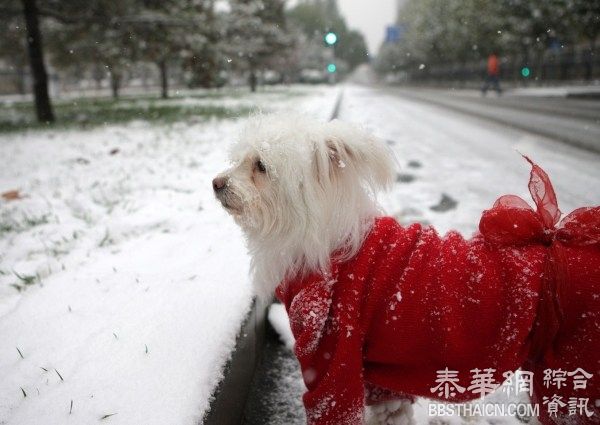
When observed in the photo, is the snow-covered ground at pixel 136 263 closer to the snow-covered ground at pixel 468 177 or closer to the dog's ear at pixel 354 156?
the snow-covered ground at pixel 468 177

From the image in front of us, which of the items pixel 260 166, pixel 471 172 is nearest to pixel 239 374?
pixel 260 166

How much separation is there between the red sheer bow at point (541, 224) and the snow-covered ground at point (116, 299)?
1317 mm

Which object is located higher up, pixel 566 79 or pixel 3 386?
pixel 566 79

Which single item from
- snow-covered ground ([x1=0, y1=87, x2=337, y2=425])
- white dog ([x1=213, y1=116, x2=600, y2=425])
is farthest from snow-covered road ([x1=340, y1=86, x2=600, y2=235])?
snow-covered ground ([x1=0, y1=87, x2=337, y2=425])

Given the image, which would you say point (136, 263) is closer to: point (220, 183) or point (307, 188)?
point (220, 183)

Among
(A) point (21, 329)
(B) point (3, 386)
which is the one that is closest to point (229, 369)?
(B) point (3, 386)

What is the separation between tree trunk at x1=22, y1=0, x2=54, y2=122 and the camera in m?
11.3

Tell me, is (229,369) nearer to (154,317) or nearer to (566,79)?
(154,317)

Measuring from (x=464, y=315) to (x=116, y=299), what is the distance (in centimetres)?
194

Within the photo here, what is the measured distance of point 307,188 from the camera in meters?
1.64

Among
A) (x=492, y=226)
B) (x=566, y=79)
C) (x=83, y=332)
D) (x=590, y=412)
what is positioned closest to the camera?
(x=590, y=412)

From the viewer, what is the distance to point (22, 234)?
372 cm

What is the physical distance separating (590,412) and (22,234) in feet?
14.3

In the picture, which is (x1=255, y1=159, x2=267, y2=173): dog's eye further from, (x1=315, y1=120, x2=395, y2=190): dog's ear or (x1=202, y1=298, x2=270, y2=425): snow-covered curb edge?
(x1=202, y1=298, x2=270, y2=425): snow-covered curb edge
